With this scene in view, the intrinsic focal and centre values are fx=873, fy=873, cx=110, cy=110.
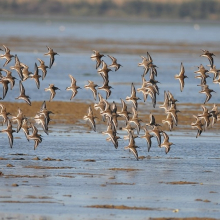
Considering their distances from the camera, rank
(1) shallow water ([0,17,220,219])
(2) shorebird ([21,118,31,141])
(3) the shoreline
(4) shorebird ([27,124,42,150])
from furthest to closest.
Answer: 1. (3) the shoreline
2. (2) shorebird ([21,118,31,141])
3. (4) shorebird ([27,124,42,150])
4. (1) shallow water ([0,17,220,219])

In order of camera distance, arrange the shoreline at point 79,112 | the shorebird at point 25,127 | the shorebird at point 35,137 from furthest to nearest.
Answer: the shoreline at point 79,112
the shorebird at point 25,127
the shorebird at point 35,137

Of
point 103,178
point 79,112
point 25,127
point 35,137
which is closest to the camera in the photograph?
point 103,178

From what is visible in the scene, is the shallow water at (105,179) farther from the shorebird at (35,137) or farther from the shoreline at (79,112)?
the shoreline at (79,112)

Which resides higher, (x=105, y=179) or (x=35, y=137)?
(x=35, y=137)

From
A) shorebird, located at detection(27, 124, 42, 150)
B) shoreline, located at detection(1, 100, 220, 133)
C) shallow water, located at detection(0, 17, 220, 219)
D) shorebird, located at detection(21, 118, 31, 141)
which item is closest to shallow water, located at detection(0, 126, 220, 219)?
shallow water, located at detection(0, 17, 220, 219)

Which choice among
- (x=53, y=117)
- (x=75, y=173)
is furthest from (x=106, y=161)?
(x=53, y=117)

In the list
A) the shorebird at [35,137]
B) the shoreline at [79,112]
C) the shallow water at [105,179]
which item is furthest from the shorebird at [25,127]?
the shoreline at [79,112]

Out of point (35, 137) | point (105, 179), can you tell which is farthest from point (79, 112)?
point (105, 179)

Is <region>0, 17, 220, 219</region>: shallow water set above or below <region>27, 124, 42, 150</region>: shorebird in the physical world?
below

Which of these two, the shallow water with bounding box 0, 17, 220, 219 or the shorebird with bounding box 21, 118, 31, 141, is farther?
the shorebird with bounding box 21, 118, 31, 141

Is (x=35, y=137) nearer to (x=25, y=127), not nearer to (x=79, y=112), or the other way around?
(x=25, y=127)

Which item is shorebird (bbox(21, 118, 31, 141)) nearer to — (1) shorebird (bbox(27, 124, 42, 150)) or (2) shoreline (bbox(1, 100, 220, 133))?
(1) shorebird (bbox(27, 124, 42, 150))

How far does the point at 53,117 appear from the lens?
29.5 m

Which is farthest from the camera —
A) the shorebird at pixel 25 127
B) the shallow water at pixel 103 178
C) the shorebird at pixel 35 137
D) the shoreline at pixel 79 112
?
the shoreline at pixel 79 112
